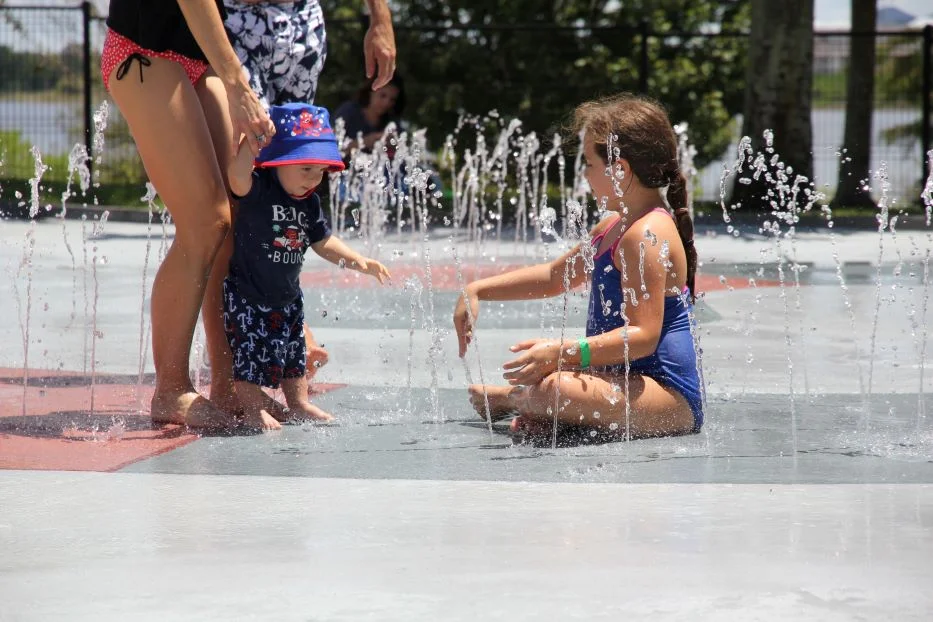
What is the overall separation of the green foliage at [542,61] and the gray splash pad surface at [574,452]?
13.0 meters

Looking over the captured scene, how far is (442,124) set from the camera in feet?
59.7

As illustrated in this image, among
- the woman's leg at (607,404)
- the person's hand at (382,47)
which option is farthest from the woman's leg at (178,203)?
the woman's leg at (607,404)

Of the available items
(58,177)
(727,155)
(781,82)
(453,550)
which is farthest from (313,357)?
(727,155)

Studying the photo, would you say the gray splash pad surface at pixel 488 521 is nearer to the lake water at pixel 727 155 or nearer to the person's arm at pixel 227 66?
the person's arm at pixel 227 66

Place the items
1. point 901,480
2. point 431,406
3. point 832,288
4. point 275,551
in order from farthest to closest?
point 832,288
point 431,406
point 901,480
point 275,551

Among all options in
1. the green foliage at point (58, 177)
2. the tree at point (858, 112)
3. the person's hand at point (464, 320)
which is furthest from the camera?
the tree at point (858, 112)

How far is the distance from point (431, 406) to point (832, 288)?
A: 430 cm

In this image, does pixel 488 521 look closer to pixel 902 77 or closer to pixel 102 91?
pixel 902 77

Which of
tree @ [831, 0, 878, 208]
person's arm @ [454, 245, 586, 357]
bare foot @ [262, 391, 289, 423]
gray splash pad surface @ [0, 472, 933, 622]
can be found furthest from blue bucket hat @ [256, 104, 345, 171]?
tree @ [831, 0, 878, 208]

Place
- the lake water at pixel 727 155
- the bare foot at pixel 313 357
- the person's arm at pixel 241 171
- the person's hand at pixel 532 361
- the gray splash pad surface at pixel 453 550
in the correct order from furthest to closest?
the lake water at pixel 727 155
the bare foot at pixel 313 357
the person's arm at pixel 241 171
the person's hand at pixel 532 361
the gray splash pad surface at pixel 453 550

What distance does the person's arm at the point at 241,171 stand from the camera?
4.58 m

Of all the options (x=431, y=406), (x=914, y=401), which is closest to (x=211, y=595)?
(x=431, y=406)

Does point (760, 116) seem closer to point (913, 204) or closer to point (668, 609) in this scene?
point (913, 204)

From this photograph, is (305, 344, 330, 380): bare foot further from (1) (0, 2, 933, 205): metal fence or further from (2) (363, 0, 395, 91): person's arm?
(1) (0, 2, 933, 205): metal fence
